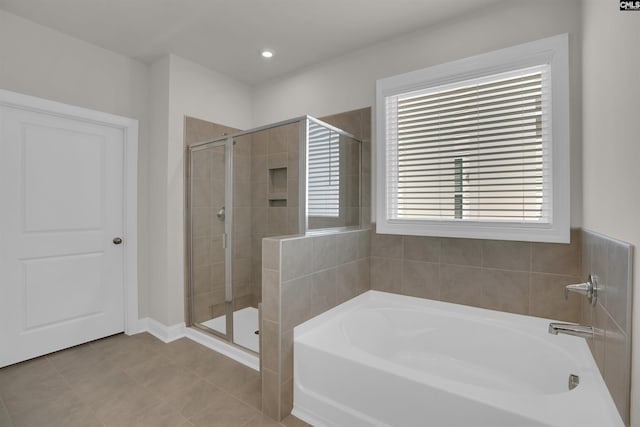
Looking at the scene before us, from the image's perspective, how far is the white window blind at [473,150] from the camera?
1.94 m

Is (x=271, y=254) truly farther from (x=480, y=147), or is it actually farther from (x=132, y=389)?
(x=480, y=147)

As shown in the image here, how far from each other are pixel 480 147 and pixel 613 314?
1.27 metres

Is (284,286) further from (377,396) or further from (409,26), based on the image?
(409,26)

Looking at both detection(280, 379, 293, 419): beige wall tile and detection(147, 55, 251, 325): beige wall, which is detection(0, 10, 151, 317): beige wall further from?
detection(280, 379, 293, 419): beige wall tile

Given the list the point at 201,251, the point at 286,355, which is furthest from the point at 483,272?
the point at 201,251

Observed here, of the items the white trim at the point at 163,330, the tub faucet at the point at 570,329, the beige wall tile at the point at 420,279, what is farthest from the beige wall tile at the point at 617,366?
the white trim at the point at 163,330

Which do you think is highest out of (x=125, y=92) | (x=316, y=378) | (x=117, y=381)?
Result: (x=125, y=92)

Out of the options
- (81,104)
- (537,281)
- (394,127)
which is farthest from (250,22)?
(537,281)

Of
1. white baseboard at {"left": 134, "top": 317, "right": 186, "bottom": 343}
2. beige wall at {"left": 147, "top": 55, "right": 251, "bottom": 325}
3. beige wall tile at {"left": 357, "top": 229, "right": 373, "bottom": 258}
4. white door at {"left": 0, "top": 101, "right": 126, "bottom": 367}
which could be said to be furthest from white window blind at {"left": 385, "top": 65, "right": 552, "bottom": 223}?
white door at {"left": 0, "top": 101, "right": 126, "bottom": 367}

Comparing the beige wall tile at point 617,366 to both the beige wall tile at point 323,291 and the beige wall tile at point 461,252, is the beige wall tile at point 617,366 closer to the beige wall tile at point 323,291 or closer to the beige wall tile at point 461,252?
the beige wall tile at point 461,252

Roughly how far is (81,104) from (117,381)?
7.20ft

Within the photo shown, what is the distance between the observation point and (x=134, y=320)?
2.88m

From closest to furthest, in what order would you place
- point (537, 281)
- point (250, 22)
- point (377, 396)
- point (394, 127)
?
point (377, 396) → point (537, 281) → point (250, 22) → point (394, 127)

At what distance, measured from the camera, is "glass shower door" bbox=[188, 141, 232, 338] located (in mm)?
2691
